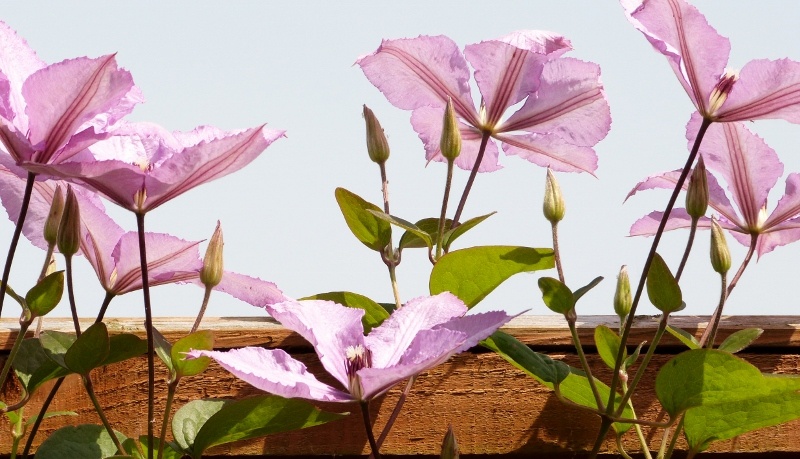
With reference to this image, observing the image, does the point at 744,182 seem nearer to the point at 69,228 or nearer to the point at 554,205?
the point at 554,205

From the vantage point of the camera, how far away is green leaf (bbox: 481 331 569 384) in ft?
2.20

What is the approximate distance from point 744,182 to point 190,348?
1.62 feet

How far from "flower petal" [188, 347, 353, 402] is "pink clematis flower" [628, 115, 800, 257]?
387 millimetres

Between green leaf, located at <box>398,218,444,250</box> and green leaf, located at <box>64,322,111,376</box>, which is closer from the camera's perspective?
green leaf, located at <box>64,322,111,376</box>

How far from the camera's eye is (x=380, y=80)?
77 centimetres

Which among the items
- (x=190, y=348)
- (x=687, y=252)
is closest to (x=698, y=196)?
(x=687, y=252)

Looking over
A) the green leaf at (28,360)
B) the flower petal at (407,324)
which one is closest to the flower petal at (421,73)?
the flower petal at (407,324)

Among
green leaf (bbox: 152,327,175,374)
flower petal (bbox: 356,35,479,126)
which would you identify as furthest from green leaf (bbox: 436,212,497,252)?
green leaf (bbox: 152,327,175,374)

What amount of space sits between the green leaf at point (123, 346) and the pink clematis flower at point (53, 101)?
0.13 m

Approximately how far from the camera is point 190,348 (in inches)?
24.5

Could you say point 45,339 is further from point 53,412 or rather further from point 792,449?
point 792,449

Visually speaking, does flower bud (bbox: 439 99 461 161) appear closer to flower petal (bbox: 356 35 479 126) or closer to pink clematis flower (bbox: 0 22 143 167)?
flower petal (bbox: 356 35 479 126)

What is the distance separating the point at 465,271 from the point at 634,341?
27 centimetres

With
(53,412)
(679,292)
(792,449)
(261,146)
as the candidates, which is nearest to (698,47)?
(679,292)
